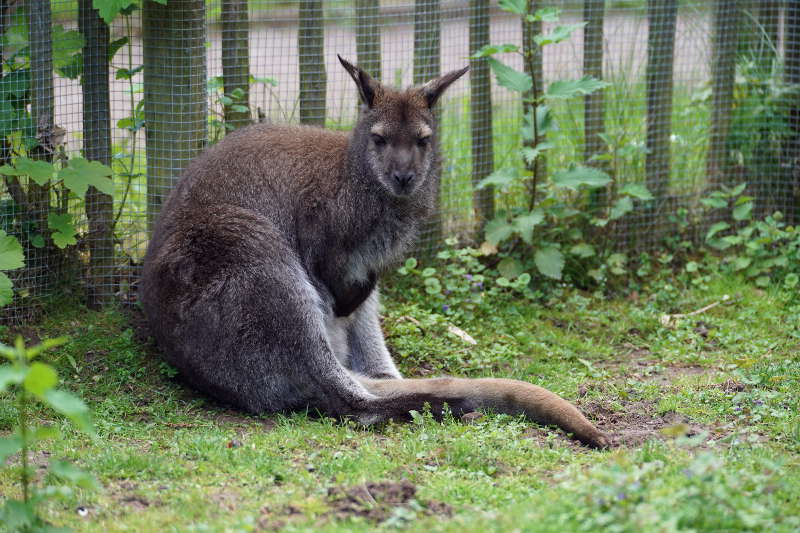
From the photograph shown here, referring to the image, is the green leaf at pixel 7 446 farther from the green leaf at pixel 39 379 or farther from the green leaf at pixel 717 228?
the green leaf at pixel 717 228

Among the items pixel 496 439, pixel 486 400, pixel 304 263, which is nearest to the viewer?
pixel 496 439

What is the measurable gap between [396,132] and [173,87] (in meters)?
1.80

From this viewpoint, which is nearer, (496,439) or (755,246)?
(496,439)

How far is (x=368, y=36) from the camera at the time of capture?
7.03m

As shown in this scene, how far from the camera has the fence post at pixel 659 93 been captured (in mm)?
7730

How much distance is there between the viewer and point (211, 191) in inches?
223

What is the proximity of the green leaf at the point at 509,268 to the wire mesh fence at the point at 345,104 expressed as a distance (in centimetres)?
44

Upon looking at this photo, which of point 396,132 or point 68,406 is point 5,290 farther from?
point 68,406

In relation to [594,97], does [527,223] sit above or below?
below

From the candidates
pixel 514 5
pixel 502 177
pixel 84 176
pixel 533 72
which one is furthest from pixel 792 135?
pixel 84 176

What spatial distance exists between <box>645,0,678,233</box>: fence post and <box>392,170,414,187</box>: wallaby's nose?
298 centimetres

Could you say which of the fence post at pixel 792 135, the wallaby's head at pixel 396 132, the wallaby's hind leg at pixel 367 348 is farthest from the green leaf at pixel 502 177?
the fence post at pixel 792 135

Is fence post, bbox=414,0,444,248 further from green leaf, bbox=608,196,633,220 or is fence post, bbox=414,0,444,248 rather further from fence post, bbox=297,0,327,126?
green leaf, bbox=608,196,633,220

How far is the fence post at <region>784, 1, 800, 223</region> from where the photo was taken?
7.95 m
